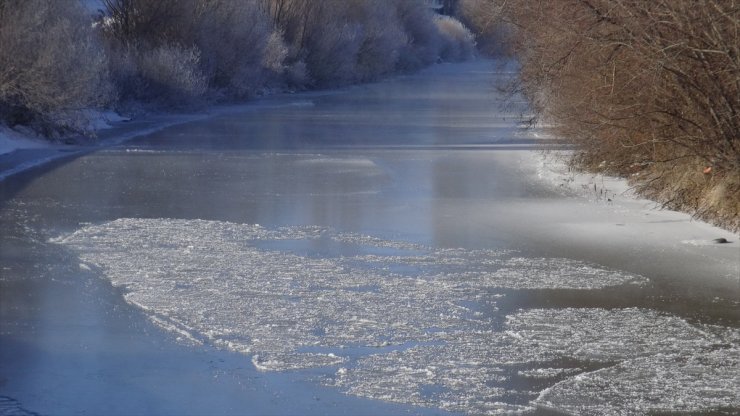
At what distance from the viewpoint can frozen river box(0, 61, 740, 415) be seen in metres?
6.95

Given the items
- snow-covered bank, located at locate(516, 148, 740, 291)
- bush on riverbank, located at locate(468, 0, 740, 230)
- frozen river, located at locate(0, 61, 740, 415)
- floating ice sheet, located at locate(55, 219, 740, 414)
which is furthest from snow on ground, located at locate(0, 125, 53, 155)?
snow-covered bank, located at locate(516, 148, 740, 291)

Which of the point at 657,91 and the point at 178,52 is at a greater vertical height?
the point at 657,91

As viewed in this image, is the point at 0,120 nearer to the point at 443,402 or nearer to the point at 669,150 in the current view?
the point at 669,150

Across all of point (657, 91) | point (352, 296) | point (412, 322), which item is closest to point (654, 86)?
point (657, 91)

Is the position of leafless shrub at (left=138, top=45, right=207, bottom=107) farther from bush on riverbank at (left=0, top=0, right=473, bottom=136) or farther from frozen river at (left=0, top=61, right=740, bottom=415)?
frozen river at (left=0, top=61, right=740, bottom=415)

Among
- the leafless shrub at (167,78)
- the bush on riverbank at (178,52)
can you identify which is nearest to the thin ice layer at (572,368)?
the bush on riverbank at (178,52)

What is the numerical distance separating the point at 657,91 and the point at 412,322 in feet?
22.0

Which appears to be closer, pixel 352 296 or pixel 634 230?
pixel 352 296

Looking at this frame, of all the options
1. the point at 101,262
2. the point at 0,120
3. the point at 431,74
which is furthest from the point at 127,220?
the point at 431,74

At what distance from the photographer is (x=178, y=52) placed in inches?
1323

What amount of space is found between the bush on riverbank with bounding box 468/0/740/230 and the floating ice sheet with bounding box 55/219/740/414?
347 cm

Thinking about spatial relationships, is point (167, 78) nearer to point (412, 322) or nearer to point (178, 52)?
point (178, 52)

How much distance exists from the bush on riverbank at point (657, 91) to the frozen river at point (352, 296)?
708mm

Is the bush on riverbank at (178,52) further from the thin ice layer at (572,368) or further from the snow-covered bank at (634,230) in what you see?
the thin ice layer at (572,368)
